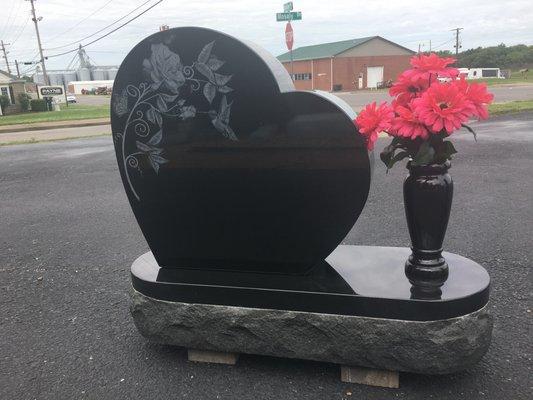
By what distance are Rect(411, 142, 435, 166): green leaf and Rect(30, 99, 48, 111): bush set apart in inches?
1317

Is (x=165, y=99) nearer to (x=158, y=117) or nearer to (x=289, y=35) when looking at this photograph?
(x=158, y=117)

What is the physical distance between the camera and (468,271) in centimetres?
264

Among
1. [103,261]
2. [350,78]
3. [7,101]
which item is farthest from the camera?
[350,78]

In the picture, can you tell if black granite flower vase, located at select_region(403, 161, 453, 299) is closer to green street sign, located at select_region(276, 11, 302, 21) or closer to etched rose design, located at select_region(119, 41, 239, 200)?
etched rose design, located at select_region(119, 41, 239, 200)

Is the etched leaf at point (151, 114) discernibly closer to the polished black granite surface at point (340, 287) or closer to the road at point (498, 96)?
the polished black granite surface at point (340, 287)

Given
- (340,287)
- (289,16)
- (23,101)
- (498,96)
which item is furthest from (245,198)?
(23,101)

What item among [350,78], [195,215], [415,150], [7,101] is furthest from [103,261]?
[350,78]

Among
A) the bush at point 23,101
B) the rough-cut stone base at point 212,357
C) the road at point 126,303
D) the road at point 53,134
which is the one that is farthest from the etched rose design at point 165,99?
the bush at point 23,101

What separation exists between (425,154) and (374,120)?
30 cm

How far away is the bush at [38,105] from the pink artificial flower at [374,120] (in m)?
33.2

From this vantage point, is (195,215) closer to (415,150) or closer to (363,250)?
(363,250)

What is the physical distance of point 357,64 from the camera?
1959 inches

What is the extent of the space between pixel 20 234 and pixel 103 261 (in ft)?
5.38

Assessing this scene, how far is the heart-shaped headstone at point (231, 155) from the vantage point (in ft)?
8.54
